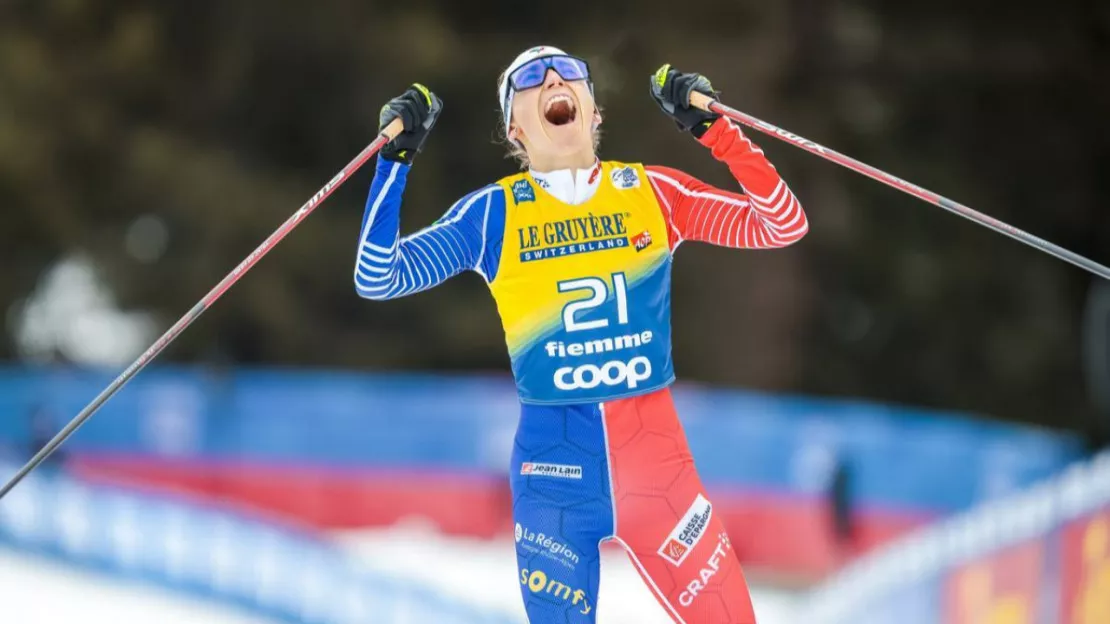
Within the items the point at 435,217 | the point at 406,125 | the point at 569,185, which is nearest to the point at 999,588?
the point at 569,185

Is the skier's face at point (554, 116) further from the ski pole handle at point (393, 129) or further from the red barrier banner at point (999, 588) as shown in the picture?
the red barrier banner at point (999, 588)

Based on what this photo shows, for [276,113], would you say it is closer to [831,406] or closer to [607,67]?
[607,67]

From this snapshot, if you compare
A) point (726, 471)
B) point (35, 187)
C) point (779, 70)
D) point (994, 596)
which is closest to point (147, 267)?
point (35, 187)

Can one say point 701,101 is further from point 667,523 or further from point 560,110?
point 667,523

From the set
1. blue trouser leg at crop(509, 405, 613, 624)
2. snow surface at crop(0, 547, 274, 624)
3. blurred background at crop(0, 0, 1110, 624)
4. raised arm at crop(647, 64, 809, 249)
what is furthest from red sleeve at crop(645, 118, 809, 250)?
blurred background at crop(0, 0, 1110, 624)

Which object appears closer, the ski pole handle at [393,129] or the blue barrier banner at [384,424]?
the ski pole handle at [393,129]

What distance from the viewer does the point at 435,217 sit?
45.9 feet

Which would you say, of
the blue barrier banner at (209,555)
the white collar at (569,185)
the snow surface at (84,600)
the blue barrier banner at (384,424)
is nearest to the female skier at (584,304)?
the white collar at (569,185)

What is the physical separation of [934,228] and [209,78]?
25.8 feet

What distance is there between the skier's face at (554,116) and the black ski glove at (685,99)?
0.19 meters

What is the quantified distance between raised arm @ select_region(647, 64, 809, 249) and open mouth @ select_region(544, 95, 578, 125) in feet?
0.67

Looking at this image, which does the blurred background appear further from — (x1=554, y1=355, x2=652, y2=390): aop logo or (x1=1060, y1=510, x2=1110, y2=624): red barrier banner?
(x1=554, y1=355, x2=652, y2=390): aop logo

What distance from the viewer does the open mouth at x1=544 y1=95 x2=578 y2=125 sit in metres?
3.40

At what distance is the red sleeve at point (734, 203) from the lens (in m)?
3.32
